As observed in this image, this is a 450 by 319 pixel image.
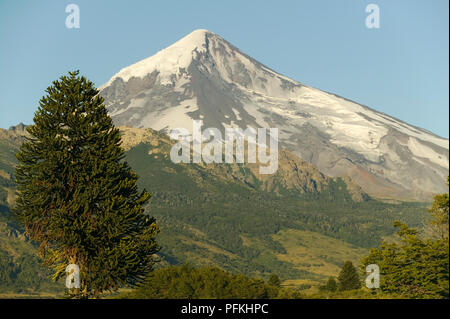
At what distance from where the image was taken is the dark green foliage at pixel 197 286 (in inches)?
4562

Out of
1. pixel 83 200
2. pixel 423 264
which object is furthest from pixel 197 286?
pixel 83 200

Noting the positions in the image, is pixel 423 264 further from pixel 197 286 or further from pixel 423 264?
pixel 197 286

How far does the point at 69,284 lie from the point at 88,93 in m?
20.9

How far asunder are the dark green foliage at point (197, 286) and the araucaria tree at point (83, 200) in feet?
125

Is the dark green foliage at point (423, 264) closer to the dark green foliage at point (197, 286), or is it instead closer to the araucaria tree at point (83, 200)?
the dark green foliage at point (197, 286)

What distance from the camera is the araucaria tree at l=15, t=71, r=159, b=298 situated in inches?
2906

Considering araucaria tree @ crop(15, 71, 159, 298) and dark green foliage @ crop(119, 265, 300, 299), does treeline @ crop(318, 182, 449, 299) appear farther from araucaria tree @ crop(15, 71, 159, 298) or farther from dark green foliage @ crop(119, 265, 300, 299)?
araucaria tree @ crop(15, 71, 159, 298)

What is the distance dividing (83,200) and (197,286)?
1860 inches

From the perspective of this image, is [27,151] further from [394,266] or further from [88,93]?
[394,266]

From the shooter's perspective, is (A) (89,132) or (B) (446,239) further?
(B) (446,239)

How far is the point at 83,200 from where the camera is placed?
7406 centimetres

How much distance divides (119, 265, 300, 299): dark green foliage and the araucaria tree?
38.2 m
